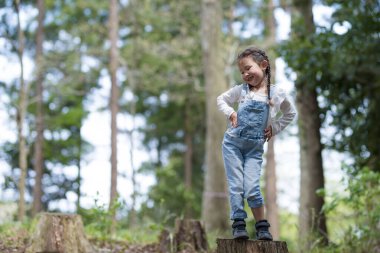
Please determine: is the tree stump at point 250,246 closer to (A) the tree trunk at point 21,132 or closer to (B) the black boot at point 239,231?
(B) the black boot at point 239,231

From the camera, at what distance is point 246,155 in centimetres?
420

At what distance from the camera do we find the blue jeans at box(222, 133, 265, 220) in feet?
13.4

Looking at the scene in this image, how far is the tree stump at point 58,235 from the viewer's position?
5398mm

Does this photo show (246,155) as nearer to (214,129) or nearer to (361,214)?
(361,214)

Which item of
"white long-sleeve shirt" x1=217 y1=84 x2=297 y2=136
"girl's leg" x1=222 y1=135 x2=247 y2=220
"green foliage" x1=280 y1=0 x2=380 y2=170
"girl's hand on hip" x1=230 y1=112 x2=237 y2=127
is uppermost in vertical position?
"green foliage" x1=280 y1=0 x2=380 y2=170

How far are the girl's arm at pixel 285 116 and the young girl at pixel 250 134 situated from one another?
0.02 m

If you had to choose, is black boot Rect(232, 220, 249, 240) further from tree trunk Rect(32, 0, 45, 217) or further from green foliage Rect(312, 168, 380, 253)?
tree trunk Rect(32, 0, 45, 217)

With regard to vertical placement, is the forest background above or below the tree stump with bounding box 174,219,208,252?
above

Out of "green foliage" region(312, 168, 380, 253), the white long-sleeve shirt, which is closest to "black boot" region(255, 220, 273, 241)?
the white long-sleeve shirt

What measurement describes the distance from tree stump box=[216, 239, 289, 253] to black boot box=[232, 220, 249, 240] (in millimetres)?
38

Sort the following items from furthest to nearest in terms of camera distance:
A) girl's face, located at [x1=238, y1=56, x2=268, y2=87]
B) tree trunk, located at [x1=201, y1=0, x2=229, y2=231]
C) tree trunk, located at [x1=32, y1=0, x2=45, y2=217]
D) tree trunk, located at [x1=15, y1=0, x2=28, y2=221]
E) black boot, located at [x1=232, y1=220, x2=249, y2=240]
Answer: tree trunk, located at [x1=32, y1=0, x2=45, y2=217], tree trunk, located at [x1=201, y1=0, x2=229, y2=231], tree trunk, located at [x1=15, y1=0, x2=28, y2=221], girl's face, located at [x1=238, y1=56, x2=268, y2=87], black boot, located at [x1=232, y1=220, x2=249, y2=240]

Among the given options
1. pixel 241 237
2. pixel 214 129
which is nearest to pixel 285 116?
pixel 241 237

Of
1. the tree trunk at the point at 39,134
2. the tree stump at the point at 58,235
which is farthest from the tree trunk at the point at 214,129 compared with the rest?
the tree trunk at the point at 39,134

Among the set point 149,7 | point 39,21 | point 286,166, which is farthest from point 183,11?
point 286,166
